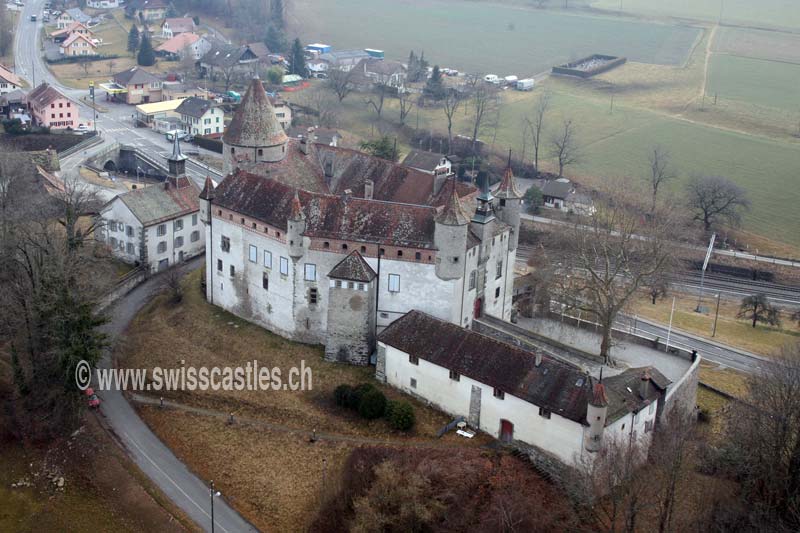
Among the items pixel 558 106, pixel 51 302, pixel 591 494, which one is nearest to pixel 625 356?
pixel 591 494

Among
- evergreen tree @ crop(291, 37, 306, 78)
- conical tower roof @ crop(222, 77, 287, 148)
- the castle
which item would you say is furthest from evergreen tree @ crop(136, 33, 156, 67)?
the castle

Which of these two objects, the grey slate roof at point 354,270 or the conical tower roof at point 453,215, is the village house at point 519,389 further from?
the conical tower roof at point 453,215

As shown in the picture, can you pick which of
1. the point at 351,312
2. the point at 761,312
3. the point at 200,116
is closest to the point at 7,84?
the point at 200,116

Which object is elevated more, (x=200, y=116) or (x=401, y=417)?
(x=200, y=116)

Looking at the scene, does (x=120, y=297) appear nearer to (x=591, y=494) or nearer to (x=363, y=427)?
(x=363, y=427)

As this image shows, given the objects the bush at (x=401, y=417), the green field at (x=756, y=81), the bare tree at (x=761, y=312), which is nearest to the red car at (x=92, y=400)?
the bush at (x=401, y=417)

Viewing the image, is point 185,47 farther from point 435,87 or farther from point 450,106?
point 450,106

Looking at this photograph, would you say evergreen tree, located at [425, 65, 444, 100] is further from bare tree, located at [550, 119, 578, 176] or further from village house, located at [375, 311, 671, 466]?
Answer: village house, located at [375, 311, 671, 466]
